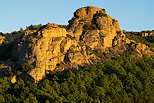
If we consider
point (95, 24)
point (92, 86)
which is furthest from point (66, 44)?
point (95, 24)

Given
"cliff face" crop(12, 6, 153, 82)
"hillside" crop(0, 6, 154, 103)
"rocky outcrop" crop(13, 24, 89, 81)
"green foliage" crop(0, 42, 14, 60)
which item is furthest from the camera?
"green foliage" crop(0, 42, 14, 60)

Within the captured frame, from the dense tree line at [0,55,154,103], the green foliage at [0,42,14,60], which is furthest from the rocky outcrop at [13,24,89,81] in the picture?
the dense tree line at [0,55,154,103]

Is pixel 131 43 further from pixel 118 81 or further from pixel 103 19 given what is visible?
pixel 118 81

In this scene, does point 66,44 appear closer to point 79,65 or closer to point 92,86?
point 79,65

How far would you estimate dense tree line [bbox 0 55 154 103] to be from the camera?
66.4 metres

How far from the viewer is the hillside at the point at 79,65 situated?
69.3 m

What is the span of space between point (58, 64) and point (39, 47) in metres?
5.02

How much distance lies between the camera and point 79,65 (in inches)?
3221

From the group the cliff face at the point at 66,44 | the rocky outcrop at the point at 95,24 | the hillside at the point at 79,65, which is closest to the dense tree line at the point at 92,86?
the hillside at the point at 79,65

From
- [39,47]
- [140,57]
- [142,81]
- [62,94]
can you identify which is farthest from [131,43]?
[62,94]

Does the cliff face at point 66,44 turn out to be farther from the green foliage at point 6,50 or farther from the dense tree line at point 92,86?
the dense tree line at point 92,86

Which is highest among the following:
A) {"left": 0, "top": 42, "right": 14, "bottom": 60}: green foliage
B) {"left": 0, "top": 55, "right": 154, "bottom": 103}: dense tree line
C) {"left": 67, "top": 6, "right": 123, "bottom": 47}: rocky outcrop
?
{"left": 67, "top": 6, "right": 123, "bottom": 47}: rocky outcrop

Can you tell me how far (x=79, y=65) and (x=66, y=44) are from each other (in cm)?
497

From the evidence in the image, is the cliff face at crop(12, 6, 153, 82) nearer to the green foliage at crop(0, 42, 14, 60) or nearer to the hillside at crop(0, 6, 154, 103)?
the hillside at crop(0, 6, 154, 103)
